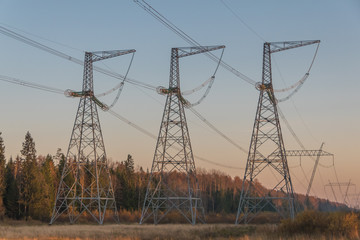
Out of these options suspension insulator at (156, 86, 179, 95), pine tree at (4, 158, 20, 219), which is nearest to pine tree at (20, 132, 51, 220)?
pine tree at (4, 158, 20, 219)

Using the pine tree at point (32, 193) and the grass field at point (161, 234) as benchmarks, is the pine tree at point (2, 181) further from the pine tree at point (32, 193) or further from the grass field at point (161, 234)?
the grass field at point (161, 234)

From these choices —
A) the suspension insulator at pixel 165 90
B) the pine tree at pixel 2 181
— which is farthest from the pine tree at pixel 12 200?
the suspension insulator at pixel 165 90

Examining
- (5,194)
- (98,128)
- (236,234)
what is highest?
(98,128)

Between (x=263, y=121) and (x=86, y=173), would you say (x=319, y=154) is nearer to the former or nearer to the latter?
(x=263, y=121)

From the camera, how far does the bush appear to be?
108 feet

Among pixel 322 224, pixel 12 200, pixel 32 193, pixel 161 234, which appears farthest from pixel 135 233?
pixel 12 200

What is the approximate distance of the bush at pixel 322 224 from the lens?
32.8m

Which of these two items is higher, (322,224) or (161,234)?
(322,224)

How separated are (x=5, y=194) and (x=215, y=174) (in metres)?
118

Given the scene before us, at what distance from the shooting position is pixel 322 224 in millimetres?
Result: 34156

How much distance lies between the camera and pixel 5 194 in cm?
7656

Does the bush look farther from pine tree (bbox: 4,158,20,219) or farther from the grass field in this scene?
pine tree (bbox: 4,158,20,219)

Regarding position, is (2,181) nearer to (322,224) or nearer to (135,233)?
(135,233)

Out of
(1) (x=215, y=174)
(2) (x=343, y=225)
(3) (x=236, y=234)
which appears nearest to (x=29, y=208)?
(3) (x=236, y=234)
